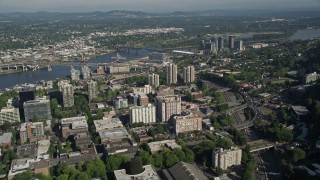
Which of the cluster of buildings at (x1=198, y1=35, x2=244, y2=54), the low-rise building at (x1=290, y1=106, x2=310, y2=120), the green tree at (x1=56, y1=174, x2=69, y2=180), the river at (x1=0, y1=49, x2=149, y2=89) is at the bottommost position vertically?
the river at (x1=0, y1=49, x2=149, y2=89)

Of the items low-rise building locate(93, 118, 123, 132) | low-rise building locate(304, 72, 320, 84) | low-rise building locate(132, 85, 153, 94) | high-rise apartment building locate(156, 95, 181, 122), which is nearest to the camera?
low-rise building locate(93, 118, 123, 132)

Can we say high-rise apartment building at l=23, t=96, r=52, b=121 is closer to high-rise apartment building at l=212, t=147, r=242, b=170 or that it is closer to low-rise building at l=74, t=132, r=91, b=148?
low-rise building at l=74, t=132, r=91, b=148

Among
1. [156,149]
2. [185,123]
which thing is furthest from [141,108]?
[156,149]

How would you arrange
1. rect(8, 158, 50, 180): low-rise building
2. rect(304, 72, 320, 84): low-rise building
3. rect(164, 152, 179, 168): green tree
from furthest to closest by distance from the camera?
1. rect(304, 72, 320, 84): low-rise building
2. rect(164, 152, 179, 168): green tree
3. rect(8, 158, 50, 180): low-rise building

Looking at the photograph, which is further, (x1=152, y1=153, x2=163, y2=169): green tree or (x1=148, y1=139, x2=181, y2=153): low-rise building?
(x1=148, y1=139, x2=181, y2=153): low-rise building

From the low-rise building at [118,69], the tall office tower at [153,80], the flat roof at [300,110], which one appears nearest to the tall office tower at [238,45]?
the low-rise building at [118,69]

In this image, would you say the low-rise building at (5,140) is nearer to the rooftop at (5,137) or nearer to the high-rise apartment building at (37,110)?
the rooftop at (5,137)

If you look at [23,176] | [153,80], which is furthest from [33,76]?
[23,176]

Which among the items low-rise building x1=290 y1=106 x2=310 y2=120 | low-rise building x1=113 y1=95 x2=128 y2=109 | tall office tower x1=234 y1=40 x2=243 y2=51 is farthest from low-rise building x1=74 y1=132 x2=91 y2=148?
tall office tower x1=234 y1=40 x2=243 y2=51
